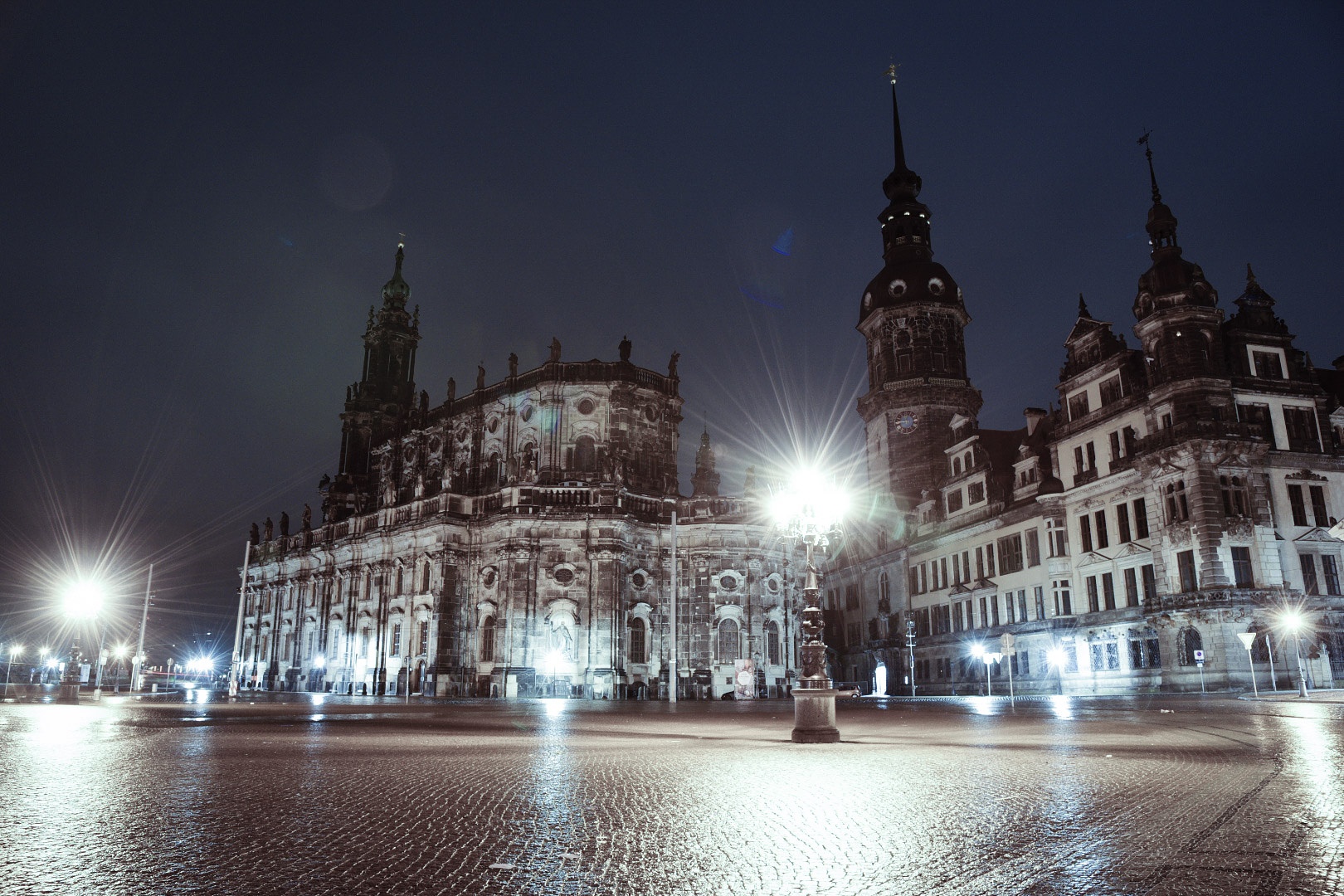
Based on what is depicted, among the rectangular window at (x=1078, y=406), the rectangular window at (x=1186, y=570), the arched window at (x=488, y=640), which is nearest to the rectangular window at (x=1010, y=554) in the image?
the rectangular window at (x=1078, y=406)

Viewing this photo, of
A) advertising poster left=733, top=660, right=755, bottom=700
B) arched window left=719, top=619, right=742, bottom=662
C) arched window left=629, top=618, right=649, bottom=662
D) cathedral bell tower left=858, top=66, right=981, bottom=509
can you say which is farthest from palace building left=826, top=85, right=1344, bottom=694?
arched window left=629, top=618, right=649, bottom=662

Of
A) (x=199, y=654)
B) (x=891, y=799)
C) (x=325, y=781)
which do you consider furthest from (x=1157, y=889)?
(x=199, y=654)

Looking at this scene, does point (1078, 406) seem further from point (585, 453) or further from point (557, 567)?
point (557, 567)

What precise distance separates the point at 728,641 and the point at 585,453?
14779 millimetres

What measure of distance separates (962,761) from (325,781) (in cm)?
781

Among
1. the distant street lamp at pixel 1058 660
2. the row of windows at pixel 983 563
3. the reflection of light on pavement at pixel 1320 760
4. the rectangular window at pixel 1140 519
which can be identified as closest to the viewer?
the reflection of light on pavement at pixel 1320 760

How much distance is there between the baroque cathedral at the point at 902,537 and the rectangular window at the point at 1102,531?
11cm

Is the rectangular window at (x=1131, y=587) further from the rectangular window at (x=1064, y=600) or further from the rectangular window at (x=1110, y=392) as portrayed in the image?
the rectangular window at (x=1110, y=392)

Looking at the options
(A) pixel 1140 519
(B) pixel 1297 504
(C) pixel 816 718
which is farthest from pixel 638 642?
(C) pixel 816 718

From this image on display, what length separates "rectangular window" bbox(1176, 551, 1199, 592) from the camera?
38531mm

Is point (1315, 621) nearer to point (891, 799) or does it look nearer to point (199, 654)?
point (891, 799)

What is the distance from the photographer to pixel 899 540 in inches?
2399

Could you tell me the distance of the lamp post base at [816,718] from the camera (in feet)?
48.5

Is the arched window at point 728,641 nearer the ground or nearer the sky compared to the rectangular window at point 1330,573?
nearer the ground
